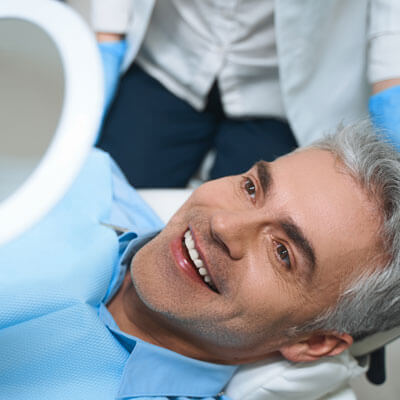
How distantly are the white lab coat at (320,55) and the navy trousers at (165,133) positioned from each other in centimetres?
15

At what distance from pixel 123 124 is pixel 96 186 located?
14.2 inches

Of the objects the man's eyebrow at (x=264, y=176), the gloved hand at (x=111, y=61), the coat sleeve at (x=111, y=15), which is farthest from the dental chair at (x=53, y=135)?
the coat sleeve at (x=111, y=15)

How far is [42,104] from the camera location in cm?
73

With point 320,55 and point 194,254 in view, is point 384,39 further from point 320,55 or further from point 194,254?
point 194,254

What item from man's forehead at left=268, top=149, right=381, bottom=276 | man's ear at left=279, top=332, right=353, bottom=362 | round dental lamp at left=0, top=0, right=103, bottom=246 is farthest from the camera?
man's ear at left=279, top=332, right=353, bottom=362

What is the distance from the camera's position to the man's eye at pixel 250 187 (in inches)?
34.8

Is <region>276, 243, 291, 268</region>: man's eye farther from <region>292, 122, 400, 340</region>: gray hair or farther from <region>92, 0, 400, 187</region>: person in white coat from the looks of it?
<region>92, 0, 400, 187</region>: person in white coat

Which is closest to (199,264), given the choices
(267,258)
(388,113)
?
(267,258)

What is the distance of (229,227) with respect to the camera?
0.79 metres

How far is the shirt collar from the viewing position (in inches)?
33.1

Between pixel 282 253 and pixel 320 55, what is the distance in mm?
571

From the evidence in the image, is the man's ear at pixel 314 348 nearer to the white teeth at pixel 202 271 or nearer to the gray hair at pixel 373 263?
the gray hair at pixel 373 263

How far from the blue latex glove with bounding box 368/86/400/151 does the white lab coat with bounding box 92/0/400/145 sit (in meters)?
0.06

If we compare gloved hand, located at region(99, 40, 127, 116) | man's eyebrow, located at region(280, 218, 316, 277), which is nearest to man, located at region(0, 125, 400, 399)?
man's eyebrow, located at region(280, 218, 316, 277)
